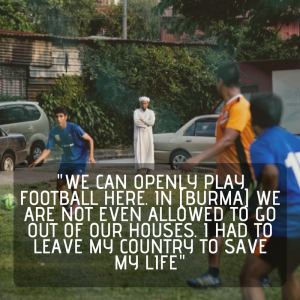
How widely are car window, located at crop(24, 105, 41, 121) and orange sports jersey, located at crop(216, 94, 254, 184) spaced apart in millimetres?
16825

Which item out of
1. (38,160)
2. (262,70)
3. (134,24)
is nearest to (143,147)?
(262,70)

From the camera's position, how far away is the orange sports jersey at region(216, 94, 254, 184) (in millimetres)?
6637

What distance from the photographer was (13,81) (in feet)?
91.1

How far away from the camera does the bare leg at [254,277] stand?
479cm

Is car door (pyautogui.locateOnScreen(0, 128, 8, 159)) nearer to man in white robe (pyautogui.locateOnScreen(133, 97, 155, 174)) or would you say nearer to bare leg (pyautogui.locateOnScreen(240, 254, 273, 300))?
man in white robe (pyautogui.locateOnScreen(133, 97, 155, 174))

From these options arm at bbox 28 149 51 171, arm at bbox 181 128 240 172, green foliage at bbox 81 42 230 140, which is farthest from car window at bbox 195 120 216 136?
arm at bbox 181 128 240 172

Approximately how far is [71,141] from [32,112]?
12.6m

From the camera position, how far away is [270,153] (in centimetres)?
488

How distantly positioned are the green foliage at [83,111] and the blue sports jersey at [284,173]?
2304 centimetres

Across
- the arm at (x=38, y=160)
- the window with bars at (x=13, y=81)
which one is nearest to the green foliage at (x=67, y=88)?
the window with bars at (x=13, y=81)

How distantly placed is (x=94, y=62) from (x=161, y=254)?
2116cm

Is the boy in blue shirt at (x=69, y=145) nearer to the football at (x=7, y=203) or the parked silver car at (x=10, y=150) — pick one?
the football at (x=7, y=203)

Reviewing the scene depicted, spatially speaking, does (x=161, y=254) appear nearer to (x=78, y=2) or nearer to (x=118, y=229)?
(x=118, y=229)

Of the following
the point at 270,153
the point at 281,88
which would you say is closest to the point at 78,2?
the point at 281,88
